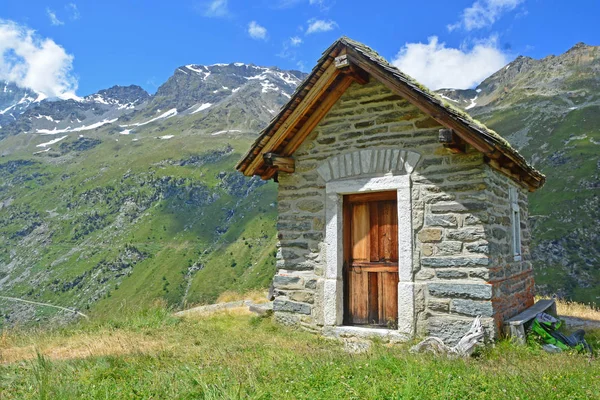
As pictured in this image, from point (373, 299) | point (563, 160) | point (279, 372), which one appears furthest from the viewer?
point (563, 160)

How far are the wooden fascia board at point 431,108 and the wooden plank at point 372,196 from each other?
154cm

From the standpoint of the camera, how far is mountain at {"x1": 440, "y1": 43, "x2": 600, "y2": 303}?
64375 millimetres

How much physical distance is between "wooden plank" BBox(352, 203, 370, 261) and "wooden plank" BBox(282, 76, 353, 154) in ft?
5.61

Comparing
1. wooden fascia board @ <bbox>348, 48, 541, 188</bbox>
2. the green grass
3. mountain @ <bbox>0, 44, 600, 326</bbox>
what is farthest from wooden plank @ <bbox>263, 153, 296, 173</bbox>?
mountain @ <bbox>0, 44, 600, 326</bbox>

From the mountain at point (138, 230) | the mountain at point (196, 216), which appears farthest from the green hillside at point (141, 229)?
the mountain at point (196, 216)

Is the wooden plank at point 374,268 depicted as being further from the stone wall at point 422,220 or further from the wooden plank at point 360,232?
the stone wall at point 422,220

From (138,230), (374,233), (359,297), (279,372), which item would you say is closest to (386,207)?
(374,233)

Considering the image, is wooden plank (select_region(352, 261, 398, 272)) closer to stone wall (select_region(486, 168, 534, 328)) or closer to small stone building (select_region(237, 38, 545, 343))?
small stone building (select_region(237, 38, 545, 343))

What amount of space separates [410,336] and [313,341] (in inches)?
63.5

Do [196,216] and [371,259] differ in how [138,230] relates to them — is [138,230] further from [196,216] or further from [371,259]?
[371,259]

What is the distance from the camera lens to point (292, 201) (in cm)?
891

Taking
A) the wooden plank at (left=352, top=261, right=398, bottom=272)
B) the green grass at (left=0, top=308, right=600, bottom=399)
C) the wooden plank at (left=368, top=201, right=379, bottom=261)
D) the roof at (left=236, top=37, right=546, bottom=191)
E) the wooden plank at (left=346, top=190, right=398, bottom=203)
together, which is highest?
the roof at (left=236, top=37, right=546, bottom=191)

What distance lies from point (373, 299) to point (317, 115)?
11.8ft

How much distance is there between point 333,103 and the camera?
8.68 m
